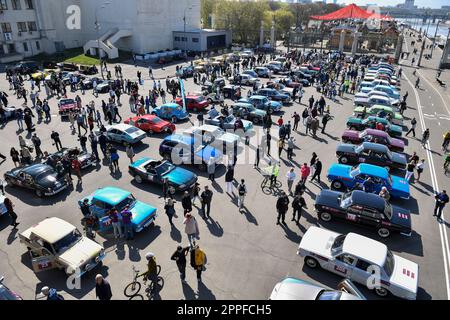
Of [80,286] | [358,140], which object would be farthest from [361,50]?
[80,286]

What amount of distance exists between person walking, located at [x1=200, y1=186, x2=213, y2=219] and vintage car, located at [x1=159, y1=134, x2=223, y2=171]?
4.19m

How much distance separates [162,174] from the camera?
606 inches

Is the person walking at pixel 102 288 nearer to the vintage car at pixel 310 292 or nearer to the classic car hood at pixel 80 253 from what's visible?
the classic car hood at pixel 80 253

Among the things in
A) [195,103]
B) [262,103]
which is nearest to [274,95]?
[262,103]

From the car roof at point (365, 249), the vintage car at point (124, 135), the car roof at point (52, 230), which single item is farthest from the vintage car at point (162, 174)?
the car roof at point (365, 249)

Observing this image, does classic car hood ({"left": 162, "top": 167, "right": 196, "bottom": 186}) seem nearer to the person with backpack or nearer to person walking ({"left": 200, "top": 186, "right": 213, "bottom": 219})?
person walking ({"left": 200, "top": 186, "right": 213, "bottom": 219})

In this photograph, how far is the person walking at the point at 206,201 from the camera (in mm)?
13227

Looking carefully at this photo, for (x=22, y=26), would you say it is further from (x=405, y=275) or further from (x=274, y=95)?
(x=405, y=275)

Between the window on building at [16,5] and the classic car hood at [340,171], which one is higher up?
the window on building at [16,5]

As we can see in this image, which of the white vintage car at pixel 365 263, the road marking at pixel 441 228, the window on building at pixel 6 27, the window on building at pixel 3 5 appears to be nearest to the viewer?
the white vintage car at pixel 365 263

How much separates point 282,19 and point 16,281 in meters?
85.7

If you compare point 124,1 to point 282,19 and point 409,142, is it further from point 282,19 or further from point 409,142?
point 409,142

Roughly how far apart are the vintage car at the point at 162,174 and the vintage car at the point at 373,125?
14175 millimetres

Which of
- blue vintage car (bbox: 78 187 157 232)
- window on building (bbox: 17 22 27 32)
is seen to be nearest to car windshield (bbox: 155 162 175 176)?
blue vintage car (bbox: 78 187 157 232)
